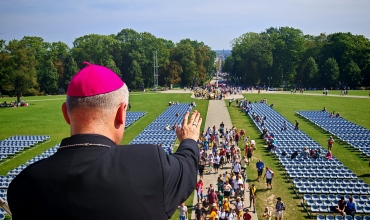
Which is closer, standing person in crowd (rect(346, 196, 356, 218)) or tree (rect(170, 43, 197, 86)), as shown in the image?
standing person in crowd (rect(346, 196, 356, 218))

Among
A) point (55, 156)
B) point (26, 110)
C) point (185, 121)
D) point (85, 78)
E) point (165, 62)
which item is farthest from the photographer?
point (165, 62)

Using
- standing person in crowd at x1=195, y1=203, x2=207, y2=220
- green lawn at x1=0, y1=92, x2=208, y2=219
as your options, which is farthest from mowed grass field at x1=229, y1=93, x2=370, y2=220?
green lawn at x1=0, y1=92, x2=208, y2=219

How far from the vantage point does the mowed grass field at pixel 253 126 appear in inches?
827

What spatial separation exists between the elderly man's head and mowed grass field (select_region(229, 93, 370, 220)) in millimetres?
17438

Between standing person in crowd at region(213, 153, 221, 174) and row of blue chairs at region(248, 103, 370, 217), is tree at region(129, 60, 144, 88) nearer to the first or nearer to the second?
row of blue chairs at region(248, 103, 370, 217)

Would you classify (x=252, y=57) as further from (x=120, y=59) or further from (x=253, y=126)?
(x=253, y=126)

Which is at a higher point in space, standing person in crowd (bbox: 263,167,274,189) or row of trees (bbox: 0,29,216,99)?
row of trees (bbox: 0,29,216,99)

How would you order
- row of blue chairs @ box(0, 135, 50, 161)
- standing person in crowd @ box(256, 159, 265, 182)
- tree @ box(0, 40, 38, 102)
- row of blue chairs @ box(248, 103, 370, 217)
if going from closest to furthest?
row of blue chairs @ box(248, 103, 370, 217) → standing person in crowd @ box(256, 159, 265, 182) → row of blue chairs @ box(0, 135, 50, 161) → tree @ box(0, 40, 38, 102)

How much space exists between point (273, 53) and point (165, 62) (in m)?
33.8

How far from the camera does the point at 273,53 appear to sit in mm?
104125

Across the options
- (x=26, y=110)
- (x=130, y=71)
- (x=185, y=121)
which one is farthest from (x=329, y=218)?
(x=130, y=71)

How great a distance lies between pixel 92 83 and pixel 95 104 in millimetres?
133

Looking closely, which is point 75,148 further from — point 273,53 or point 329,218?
point 273,53

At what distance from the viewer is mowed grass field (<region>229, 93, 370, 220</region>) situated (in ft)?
64.4
